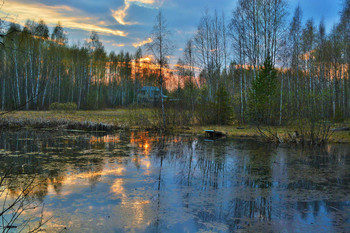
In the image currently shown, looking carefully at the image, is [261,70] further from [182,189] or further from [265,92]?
[182,189]

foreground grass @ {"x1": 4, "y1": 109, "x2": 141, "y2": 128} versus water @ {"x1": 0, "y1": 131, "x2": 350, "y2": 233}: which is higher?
foreground grass @ {"x1": 4, "y1": 109, "x2": 141, "y2": 128}

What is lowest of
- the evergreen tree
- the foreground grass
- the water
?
the water

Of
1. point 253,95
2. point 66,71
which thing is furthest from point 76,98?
point 253,95

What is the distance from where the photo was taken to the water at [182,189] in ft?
14.6

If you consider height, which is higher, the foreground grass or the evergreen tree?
the evergreen tree

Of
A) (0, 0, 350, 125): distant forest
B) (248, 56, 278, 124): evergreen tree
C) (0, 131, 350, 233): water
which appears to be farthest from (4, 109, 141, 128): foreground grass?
(0, 131, 350, 233): water

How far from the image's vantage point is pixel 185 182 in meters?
6.91

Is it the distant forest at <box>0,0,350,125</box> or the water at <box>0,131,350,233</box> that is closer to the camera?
the water at <box>0,131,350,233</box>

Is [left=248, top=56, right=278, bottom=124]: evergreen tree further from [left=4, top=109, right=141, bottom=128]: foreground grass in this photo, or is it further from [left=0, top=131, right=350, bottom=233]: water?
[left=4, top=109, right=141, bottom=128]: foreground grass

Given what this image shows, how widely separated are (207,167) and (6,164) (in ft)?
20.5

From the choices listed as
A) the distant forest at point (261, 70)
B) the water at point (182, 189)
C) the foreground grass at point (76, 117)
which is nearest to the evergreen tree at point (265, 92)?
the distant forest at point (261, 70)

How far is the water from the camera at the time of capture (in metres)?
4.45

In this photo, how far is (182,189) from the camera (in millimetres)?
6301

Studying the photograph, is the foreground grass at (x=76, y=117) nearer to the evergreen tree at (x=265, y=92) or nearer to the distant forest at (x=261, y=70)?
the distant forest at (x=261, y=70)
